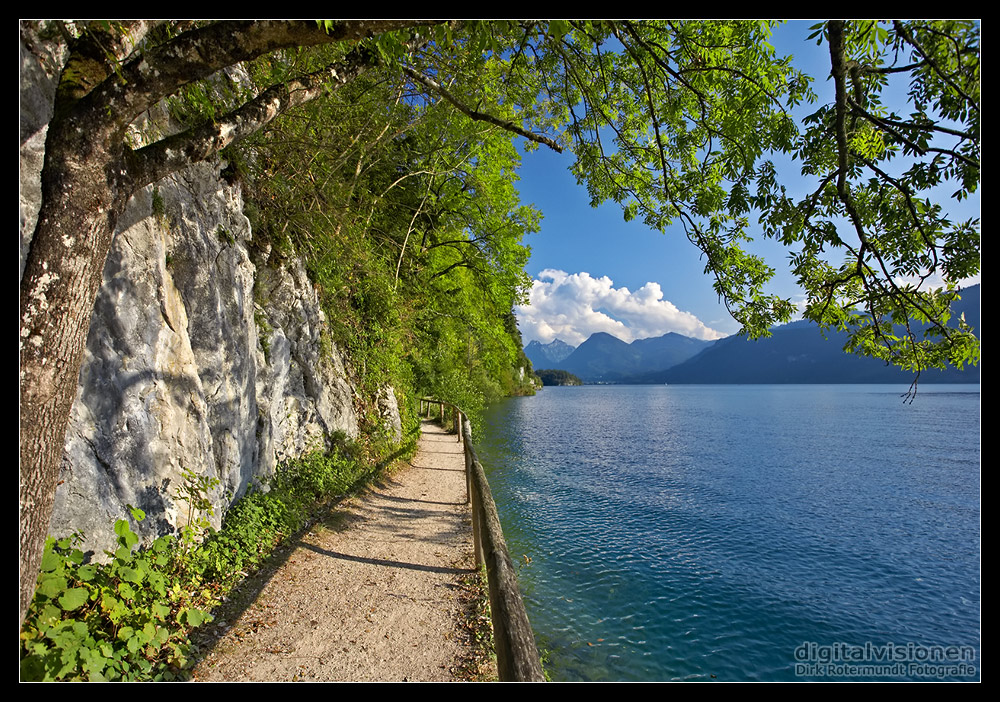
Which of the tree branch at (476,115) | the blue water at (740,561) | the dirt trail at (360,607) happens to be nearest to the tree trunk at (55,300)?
the dirt trail at (360,607)

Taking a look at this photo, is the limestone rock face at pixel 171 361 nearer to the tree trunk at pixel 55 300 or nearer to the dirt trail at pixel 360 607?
the tree trunk at pixel 55 300

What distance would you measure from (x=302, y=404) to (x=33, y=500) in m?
6.81

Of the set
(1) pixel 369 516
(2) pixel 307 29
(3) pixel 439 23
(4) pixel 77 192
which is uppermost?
(3) pixel 439 23

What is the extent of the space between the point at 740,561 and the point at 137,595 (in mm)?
11341

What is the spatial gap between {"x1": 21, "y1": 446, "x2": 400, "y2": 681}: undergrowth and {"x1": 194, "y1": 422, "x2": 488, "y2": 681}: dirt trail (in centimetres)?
38

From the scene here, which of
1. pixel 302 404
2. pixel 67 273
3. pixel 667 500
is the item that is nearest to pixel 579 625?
pixel 302 404

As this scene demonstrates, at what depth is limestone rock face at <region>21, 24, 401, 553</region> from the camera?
3.79 metres

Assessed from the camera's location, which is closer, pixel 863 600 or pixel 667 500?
pixel 863 600

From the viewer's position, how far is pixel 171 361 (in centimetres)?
499

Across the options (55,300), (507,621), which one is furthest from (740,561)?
(55,300)

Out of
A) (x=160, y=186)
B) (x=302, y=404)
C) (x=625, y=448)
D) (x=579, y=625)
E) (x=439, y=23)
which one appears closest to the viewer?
(x=439, y=23)

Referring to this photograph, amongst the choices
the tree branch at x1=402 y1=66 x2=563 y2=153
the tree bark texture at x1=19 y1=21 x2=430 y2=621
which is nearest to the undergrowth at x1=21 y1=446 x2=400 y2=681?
the tree bark texture at x1=19 y1=21 x2=430 y2=621

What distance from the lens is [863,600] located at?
8977 millimetres

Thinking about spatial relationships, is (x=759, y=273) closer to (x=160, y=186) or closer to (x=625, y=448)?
(x=160, y=186)
